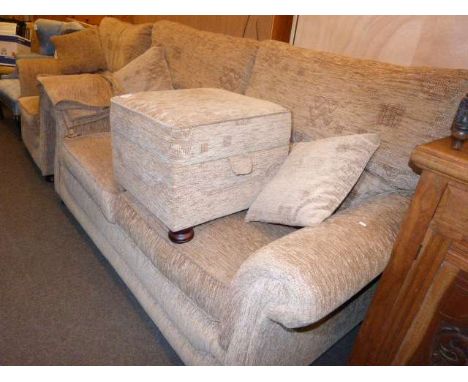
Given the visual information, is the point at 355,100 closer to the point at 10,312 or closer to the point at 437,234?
the point at 437,234

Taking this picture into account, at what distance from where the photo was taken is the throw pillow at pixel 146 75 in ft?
5.75

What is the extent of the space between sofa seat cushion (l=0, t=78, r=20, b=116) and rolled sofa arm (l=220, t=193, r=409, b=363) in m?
2.31

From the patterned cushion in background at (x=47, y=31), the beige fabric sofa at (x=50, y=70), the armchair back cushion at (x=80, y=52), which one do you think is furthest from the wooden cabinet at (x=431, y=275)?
the patterned cushion in background at (x=47, y=31)

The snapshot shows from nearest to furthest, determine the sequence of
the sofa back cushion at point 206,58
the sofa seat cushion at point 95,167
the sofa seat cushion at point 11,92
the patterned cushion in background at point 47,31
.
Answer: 1. the sofa seat cushion at point 95,167
2. the sofa back cushion at point 206,58
3. the sofa seat cushion at point 11,92
4. the patterned cushion in background at point 47,31

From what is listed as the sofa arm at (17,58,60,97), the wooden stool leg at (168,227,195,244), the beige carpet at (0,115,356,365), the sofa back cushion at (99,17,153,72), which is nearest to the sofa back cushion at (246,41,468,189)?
the wooden stool leg at (168,227,195,244)

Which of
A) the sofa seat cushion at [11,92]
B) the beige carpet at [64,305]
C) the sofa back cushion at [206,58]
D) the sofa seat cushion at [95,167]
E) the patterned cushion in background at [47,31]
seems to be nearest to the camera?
the beige carpet at [64,305]

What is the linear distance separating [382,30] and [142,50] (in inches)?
55.7

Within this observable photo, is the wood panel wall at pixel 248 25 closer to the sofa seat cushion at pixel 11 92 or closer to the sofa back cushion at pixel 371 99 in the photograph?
the sofa back cushion at pixel 371 99

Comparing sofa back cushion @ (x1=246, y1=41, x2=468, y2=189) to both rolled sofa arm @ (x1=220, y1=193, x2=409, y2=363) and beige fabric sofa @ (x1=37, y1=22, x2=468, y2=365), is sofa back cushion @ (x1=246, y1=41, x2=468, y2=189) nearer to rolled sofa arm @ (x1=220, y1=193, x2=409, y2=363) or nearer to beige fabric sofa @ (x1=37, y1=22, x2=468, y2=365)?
beige fabric sofa @ (x1=37, y1=22, x2=468, y2=365)

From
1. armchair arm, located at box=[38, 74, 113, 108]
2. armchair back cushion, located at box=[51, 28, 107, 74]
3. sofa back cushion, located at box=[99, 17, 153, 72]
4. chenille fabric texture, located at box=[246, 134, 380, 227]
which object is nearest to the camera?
chenille fabric texture, located at box=[246, 134, 380, 227]

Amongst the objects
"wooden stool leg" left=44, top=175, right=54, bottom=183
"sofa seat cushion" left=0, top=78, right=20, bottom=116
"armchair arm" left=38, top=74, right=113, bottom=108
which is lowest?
"wooden stool leg" left=44, top=175, right=54, bottom=183

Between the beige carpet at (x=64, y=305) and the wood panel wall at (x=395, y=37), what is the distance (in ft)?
3.55

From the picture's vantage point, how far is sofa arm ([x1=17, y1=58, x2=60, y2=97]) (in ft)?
6.98

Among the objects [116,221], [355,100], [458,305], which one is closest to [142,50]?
[116,221]
